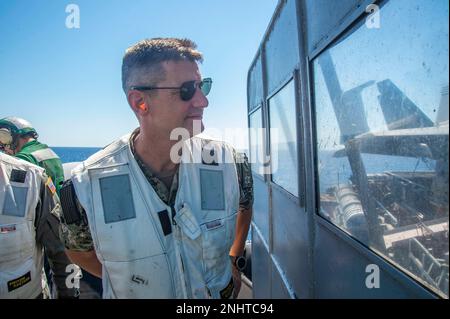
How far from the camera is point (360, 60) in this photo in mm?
1200

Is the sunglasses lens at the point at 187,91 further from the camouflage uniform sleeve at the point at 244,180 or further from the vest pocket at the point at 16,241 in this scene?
the vest pocket at the point at 16,241

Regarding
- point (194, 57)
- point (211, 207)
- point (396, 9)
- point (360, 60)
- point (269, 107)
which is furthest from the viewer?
point (269, 107)

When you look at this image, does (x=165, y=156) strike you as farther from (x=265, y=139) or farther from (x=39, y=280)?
(x=265, y=139)

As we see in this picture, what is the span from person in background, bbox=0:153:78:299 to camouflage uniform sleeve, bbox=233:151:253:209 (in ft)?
4.20

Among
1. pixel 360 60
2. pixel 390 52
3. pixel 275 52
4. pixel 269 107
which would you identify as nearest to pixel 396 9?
pixel 390 52

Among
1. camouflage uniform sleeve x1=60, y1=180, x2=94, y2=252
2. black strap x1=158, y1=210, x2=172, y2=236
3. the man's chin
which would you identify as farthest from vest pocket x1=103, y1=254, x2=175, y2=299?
the man's chin

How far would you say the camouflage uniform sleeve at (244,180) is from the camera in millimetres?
2033

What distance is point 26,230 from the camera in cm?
200

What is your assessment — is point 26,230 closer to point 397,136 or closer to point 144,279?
point 144,279

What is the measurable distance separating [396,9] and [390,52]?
5.1 inches

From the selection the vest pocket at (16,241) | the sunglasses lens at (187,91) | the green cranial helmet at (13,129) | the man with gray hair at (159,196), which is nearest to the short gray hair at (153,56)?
the man with gray hair at (159,196)

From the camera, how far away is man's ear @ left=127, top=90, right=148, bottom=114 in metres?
1.84

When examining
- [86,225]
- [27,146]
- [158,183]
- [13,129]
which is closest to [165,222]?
[158,183]
